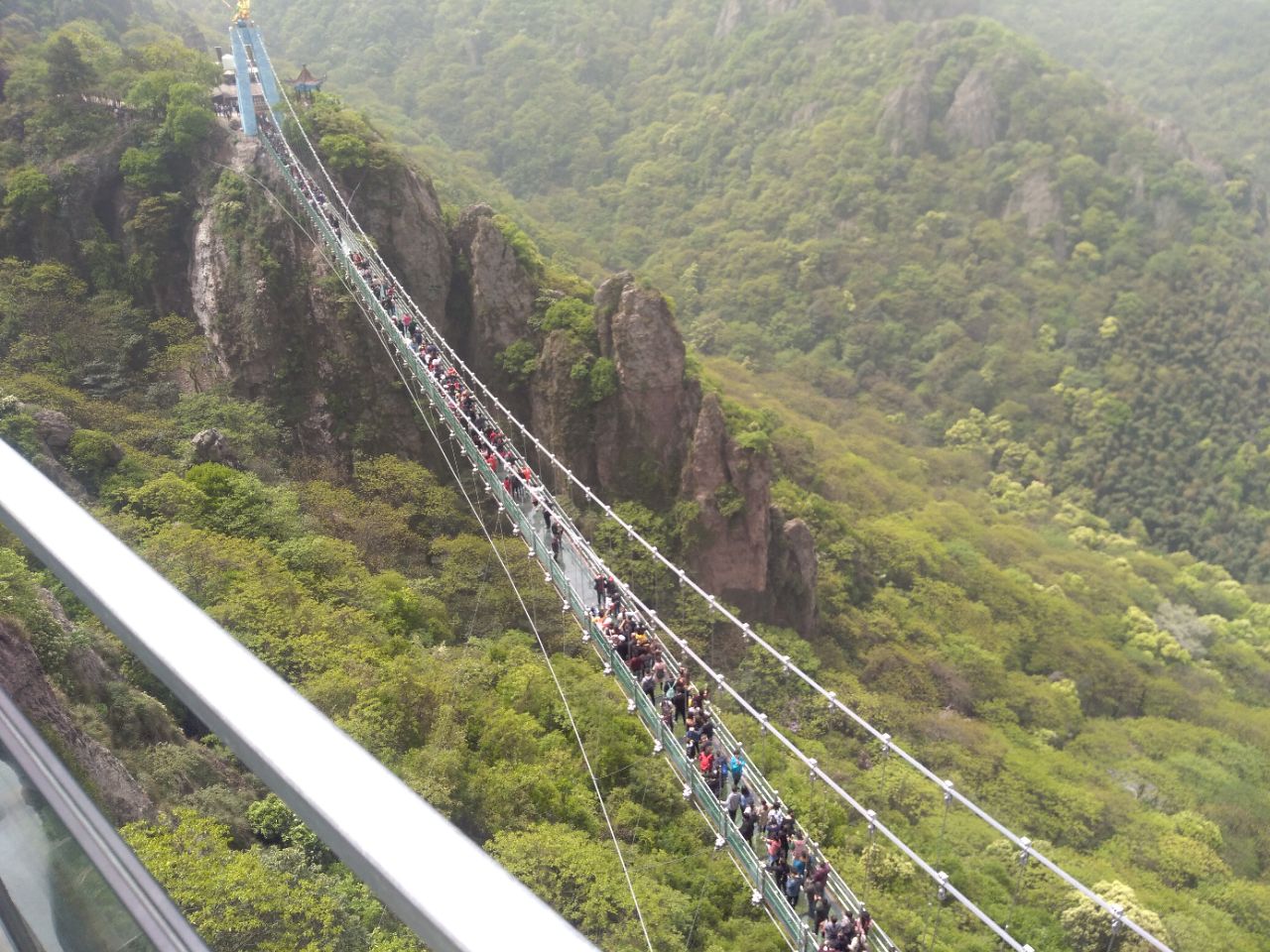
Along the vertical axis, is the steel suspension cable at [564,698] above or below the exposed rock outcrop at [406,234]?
below

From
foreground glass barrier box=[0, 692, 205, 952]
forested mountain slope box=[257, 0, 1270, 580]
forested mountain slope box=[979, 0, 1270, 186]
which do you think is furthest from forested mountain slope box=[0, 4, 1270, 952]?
forested mountain slope box=[979, 0, 1270, 186]

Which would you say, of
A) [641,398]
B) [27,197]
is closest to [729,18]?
[641,398]

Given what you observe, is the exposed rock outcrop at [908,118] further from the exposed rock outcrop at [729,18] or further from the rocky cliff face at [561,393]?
the rocky cliff face at [561,393]

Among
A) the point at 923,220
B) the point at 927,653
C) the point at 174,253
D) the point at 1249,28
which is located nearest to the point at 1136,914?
the point at 927,653

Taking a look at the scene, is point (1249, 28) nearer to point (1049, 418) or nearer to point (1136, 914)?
Result: point (1049, 418)

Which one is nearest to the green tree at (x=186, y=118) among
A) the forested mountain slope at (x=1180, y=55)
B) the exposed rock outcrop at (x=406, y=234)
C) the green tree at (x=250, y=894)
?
the exposed rock outcrop at (x=406, y=234)

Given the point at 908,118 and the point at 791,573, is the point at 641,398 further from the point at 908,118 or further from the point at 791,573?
the point at 908,118
